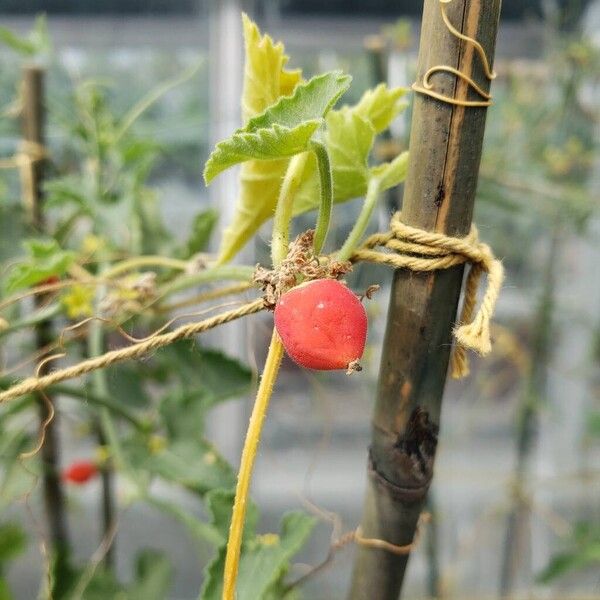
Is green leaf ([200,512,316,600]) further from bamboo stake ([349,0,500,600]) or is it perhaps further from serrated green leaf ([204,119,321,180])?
serrated green leaf ([204,119,321,180])

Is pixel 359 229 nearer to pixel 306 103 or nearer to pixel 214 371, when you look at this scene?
pixel 306 103

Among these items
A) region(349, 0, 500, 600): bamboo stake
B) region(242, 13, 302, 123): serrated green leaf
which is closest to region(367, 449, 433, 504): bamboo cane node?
region(349, 0, 500, 600): bamboo stake

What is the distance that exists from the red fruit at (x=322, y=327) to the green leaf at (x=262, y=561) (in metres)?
0.13

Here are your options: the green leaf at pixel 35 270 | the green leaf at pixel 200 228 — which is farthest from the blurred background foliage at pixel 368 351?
the green leaf at pixel 35 270

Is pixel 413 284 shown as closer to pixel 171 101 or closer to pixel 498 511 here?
pixel 498 511

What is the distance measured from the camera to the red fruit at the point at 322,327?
0.31m

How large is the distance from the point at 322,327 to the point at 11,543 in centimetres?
56

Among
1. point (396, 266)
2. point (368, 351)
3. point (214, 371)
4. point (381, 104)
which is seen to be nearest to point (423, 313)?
point (396, 266)

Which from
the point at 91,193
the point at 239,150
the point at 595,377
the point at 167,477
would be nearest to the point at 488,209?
the point at 595,377

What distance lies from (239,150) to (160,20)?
3.89 feet

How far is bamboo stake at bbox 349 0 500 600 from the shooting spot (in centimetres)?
34

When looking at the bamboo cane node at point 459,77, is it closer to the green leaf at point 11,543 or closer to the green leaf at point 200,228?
the green leaf at point 200,228

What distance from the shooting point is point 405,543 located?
401 mm

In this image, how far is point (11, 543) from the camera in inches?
28.1
